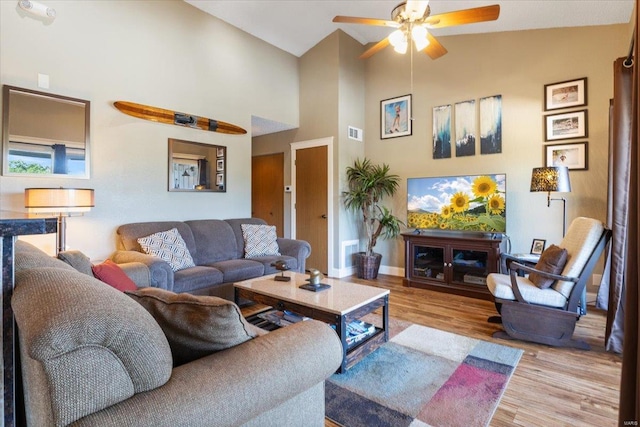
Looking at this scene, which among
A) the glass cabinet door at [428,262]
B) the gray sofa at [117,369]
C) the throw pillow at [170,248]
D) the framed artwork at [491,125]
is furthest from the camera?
the glass cabinet door at [428,262]

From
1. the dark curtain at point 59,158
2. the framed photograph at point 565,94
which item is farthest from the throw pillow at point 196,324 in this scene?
the framed photograph at point 565,94

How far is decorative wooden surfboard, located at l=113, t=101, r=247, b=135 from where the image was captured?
3.46 metres

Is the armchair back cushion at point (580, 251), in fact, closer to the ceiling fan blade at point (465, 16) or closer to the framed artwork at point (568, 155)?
the framed artwork at point (568, 155)

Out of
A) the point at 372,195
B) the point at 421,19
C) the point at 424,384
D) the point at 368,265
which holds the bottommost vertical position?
the point at 424,384

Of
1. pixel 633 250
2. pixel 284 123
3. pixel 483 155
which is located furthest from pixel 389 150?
pixel 633 250

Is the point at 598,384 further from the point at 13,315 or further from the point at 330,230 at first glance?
the point at 330,230

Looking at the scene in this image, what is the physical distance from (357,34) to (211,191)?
339 centimetres

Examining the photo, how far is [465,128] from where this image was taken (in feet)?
14.4

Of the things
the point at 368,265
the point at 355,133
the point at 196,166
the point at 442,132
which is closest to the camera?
the point at 196,166

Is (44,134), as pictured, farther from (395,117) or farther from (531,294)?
(531,294)

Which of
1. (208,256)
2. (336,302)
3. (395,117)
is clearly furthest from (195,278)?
(395,117)

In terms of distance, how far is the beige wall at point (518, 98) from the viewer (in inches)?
139

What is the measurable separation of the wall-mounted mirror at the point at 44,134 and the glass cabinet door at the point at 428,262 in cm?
401

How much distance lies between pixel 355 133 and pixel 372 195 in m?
1.09
